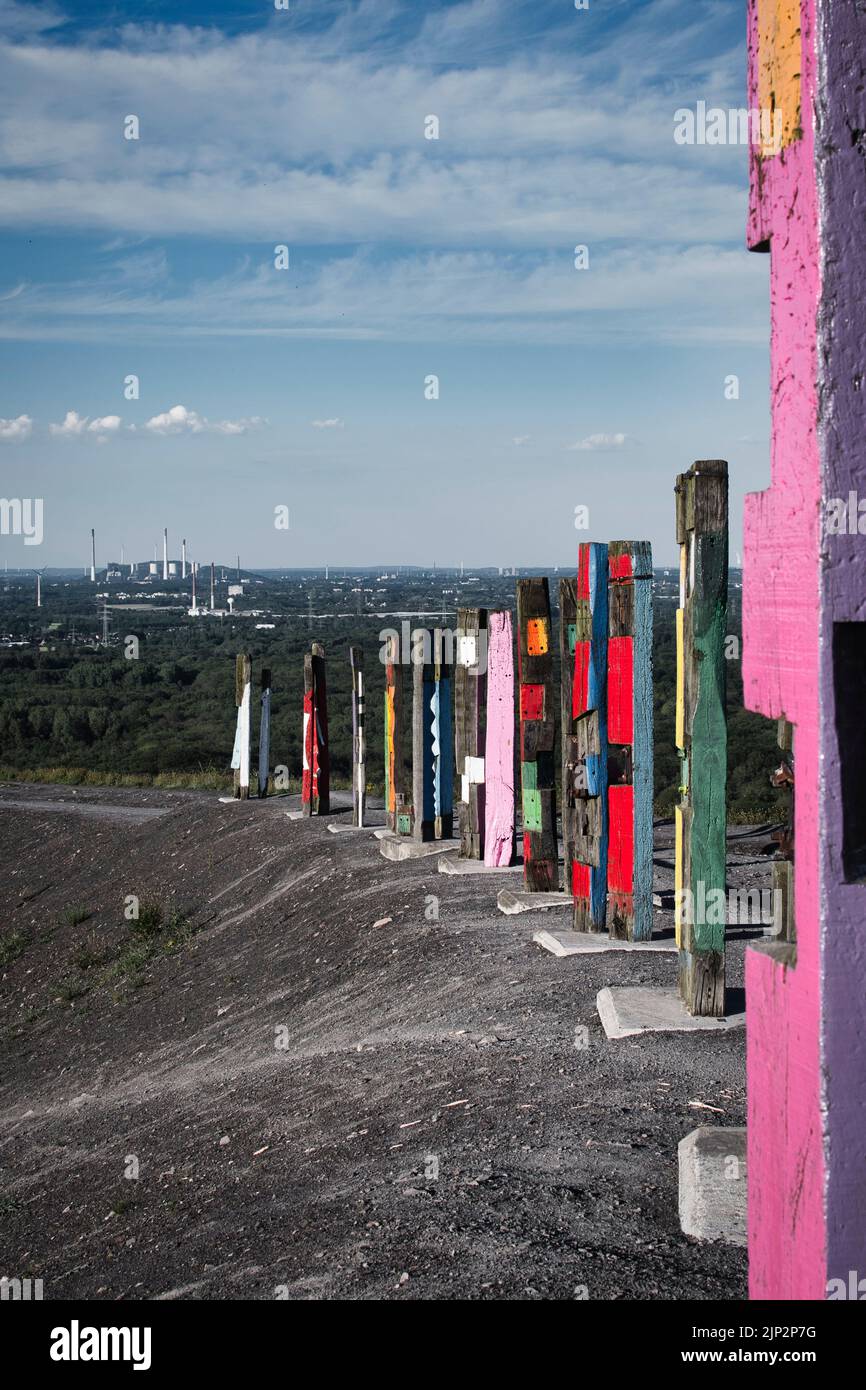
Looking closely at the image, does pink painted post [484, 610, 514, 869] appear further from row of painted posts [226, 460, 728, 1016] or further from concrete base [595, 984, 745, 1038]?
concrete base [595, 984, 745, 1038]

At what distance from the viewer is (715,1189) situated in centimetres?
372

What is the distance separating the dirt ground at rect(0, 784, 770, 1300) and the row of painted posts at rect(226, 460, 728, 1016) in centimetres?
38

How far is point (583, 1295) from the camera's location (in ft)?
11.5

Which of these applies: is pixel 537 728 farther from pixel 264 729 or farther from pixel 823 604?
pixel 264 729

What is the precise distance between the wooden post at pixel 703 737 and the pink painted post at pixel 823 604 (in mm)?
3326

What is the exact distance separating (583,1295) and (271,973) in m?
6.02

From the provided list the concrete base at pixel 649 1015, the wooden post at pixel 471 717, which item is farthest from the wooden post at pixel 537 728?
the concrete base at pixel 649 1015

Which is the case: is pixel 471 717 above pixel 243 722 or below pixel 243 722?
above

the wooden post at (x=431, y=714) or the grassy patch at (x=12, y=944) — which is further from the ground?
the wooden post at (x=431, y=714)

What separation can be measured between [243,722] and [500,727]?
7644 millimetres

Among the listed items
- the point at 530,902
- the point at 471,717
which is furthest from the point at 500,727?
the point at 530,902

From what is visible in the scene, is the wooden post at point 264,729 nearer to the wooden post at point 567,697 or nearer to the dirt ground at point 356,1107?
the dirt ground at point 356,1107

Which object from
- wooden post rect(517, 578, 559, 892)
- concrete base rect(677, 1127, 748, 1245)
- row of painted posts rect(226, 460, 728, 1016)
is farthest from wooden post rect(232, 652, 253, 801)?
concrete base rect(677, 1127, 748, 1245)

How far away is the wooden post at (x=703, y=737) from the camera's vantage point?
550 cm
